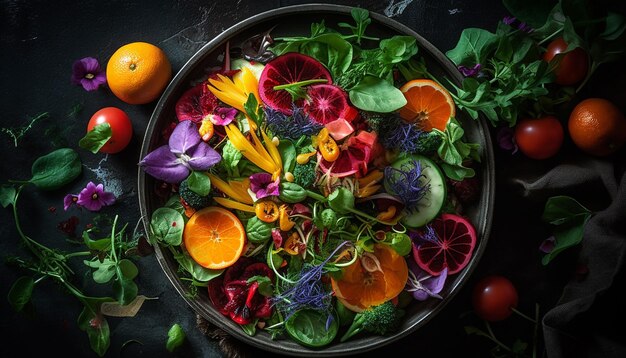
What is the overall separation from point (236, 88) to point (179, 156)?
0.33 meters

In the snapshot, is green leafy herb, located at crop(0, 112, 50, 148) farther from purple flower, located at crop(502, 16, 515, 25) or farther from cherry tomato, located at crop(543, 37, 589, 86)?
cherry tomato, located at crop(543, 37, 589, 86)

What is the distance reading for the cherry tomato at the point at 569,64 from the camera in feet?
7.04

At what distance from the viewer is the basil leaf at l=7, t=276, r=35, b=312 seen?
222cm

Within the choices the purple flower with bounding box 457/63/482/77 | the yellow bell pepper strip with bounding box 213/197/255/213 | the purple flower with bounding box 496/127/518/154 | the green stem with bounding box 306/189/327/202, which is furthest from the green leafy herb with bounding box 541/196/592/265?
the yellow bell pepper strip with bounding box 213/197/255/213

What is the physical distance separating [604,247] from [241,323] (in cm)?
136

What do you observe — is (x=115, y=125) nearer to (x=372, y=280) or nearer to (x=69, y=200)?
(x=69, y=200)

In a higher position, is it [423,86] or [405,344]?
[423,86]

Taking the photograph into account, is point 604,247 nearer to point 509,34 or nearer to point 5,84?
point 509,34

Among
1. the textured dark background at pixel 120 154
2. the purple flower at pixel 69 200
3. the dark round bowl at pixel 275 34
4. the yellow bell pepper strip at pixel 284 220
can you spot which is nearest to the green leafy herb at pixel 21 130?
the textured dark background at pixel 120 154

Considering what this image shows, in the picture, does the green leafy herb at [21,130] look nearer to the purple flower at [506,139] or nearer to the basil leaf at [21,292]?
the basil leaf at [21,292]

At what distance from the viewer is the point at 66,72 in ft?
7.73

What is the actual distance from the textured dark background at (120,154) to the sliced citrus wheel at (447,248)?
278mm

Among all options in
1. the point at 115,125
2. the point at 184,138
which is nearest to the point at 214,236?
the point at 184,138

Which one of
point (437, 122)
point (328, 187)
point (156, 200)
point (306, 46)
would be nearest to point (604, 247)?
point (437, 122)
